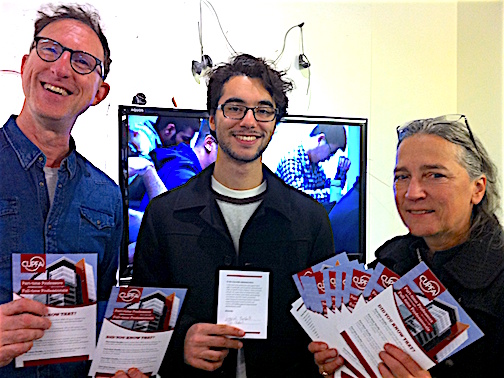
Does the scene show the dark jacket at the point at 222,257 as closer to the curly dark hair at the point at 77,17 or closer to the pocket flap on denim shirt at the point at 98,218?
the pocket flap on denim shirt at the point at 98,218

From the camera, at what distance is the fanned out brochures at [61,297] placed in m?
2.16

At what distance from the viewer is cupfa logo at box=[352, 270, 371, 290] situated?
231cm

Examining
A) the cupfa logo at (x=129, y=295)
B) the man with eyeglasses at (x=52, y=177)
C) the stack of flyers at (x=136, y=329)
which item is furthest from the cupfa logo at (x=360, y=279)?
the man with eyeglasses at (x=52, y=177)

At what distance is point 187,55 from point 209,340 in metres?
1.23

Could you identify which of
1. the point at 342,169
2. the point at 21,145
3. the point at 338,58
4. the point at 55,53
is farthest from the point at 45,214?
the point at 338,58

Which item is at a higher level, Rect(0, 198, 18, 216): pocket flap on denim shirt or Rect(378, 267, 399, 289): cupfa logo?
Rect(0, 198, 18, 216): pocket flap on denim shirt

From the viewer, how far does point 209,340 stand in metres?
2.29

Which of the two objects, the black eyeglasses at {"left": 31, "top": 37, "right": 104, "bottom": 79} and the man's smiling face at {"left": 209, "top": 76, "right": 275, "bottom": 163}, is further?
the man's smiling face at {"left": 209, "top": 76, "right": 275, "bottom": 163}

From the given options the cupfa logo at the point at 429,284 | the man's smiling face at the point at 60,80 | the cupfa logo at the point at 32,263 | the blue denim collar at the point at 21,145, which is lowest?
the cupfa logo at the point at 429,284

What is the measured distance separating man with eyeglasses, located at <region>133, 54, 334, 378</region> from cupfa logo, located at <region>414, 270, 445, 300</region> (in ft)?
1.32

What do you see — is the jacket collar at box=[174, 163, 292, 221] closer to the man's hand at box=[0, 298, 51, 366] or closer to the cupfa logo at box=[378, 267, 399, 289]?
the cupfa logo at box=[378, 267, 399, 289]

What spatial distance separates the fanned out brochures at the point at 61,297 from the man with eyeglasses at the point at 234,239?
222 millimetres

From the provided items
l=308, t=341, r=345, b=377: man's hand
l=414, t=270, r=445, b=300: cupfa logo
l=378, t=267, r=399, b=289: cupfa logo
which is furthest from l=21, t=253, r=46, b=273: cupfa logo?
l=414, t=270, r=445, b=300: cupfa logo
